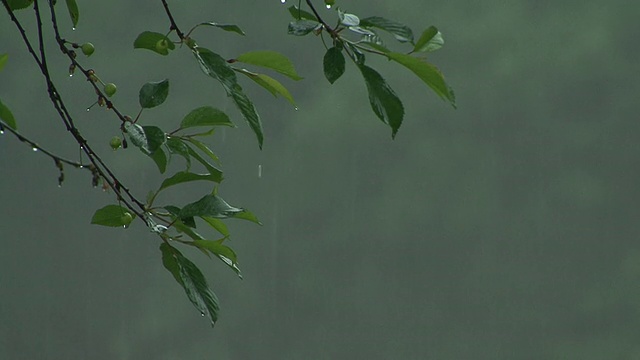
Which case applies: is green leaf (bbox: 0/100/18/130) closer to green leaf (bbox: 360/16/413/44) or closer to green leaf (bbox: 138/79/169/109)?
green leaf (bbox: 138/79/169/109)

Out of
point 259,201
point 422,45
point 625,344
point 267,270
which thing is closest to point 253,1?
point 259,201

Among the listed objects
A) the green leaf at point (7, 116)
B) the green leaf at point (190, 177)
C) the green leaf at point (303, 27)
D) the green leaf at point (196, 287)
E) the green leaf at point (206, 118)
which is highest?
the green leaf at point (7, 116)

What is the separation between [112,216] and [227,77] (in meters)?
0.20

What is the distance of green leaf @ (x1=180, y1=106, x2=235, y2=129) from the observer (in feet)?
2.96

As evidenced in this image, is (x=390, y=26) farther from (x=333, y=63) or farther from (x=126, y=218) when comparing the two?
(x=126, y=218)

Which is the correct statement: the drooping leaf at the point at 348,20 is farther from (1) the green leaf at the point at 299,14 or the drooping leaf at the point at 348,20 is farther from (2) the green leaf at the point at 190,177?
(2) the green leaf at the point at 190,177

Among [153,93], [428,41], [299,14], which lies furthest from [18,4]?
[428,41]

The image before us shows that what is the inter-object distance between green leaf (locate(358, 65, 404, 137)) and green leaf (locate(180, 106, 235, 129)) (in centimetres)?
25

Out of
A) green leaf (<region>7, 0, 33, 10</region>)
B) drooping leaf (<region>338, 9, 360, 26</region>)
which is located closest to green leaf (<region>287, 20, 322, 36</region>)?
drooping leaf (<region>338, 9, 360, 26</region>)

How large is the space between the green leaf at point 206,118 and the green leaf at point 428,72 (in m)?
0.28

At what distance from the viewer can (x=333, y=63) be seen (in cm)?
77

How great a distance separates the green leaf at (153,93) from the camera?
34.5 inches

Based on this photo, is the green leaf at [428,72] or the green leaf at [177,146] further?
the green leaf at [177,146]

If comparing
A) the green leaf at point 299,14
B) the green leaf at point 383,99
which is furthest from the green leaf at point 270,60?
the green leaf at point 383,99
